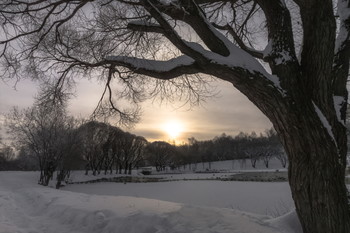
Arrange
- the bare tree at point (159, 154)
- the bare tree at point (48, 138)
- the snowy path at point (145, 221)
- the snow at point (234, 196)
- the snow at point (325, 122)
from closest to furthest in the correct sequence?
the snow at point (325, 122)
the snowy path at point (145, 221)
the snow at point (234, 196)
the bare tree at point (48, 138)
the bare tree at point (159, 154)

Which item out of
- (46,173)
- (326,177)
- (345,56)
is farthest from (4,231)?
(46,173)

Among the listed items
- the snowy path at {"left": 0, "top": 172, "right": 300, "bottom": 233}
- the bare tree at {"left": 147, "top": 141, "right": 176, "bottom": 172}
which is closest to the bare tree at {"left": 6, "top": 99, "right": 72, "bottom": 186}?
the snowy path at {"left": 0, "top": 172, "right": 300, "bottom": 233}

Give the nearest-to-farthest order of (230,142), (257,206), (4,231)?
(4,231) < (257,206) < (230,142)

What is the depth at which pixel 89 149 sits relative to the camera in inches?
2067

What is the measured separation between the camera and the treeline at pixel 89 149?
2628 centimetres

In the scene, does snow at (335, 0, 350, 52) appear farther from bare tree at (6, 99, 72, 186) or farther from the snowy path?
bare tree at (6, 99, 72, 186)

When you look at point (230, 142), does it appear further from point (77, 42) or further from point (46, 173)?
point (77, 42)

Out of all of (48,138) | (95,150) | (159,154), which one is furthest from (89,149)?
(159,154)

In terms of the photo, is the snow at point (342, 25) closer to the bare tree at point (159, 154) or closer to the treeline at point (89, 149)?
the treeline at point (89, 149)

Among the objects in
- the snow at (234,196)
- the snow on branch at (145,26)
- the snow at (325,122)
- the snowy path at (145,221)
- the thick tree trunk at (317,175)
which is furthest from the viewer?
the snow at (234,196)

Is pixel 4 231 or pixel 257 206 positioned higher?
pixel 4 231

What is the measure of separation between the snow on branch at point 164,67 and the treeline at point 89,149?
436 centimetres

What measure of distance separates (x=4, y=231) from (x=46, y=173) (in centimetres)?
2413

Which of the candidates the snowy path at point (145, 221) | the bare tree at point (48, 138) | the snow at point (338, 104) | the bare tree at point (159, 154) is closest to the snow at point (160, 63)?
the snow at point (338, 104)
